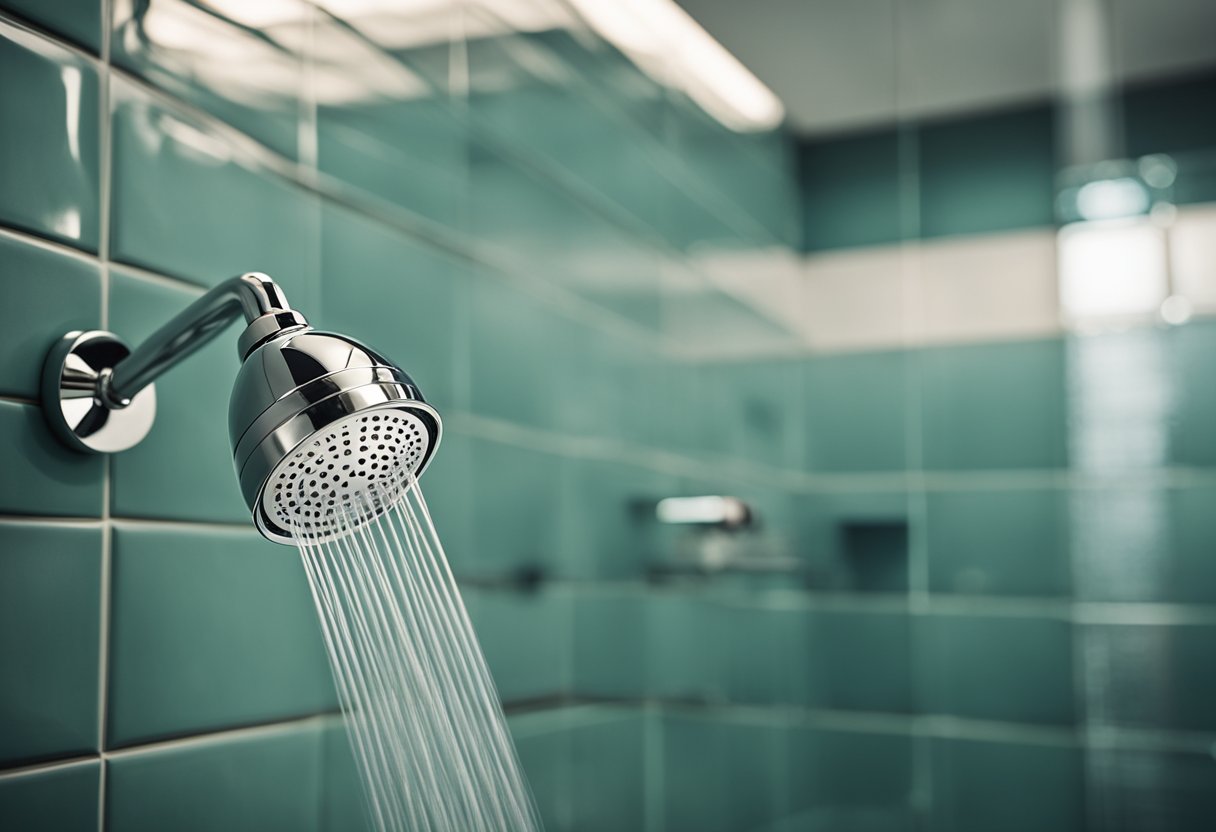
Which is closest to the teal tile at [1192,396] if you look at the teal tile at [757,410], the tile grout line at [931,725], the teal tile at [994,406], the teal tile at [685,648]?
the teal tile at [994,406]

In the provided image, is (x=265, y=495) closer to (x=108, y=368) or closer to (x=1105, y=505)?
(x=108, y=368)

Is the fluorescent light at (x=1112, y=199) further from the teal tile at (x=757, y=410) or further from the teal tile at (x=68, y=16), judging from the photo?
the teal tile at (x=68, y=16)

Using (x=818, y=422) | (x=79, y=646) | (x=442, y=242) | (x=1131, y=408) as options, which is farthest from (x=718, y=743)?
(x=79, y=646)

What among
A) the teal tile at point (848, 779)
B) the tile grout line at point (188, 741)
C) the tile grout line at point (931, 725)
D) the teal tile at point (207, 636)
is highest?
the teal tile at point (207, 636)

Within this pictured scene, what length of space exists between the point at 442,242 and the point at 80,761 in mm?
567

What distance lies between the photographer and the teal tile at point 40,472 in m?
0.71

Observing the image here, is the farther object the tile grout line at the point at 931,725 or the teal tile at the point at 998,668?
the teal tile at the point at 998,668

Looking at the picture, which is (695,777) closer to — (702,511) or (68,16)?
(702,511)

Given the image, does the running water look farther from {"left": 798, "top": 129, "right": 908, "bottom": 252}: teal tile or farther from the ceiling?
{"left": 798, "top": 129, "right": 908, "bottom": 252}: teal tile

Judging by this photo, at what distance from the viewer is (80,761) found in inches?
29.0

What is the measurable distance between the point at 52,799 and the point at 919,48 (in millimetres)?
1545

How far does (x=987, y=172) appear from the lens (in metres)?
1.83

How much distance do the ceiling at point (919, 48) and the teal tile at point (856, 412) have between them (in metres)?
0.38

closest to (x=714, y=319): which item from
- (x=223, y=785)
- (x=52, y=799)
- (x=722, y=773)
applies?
(x=722, y=773)
